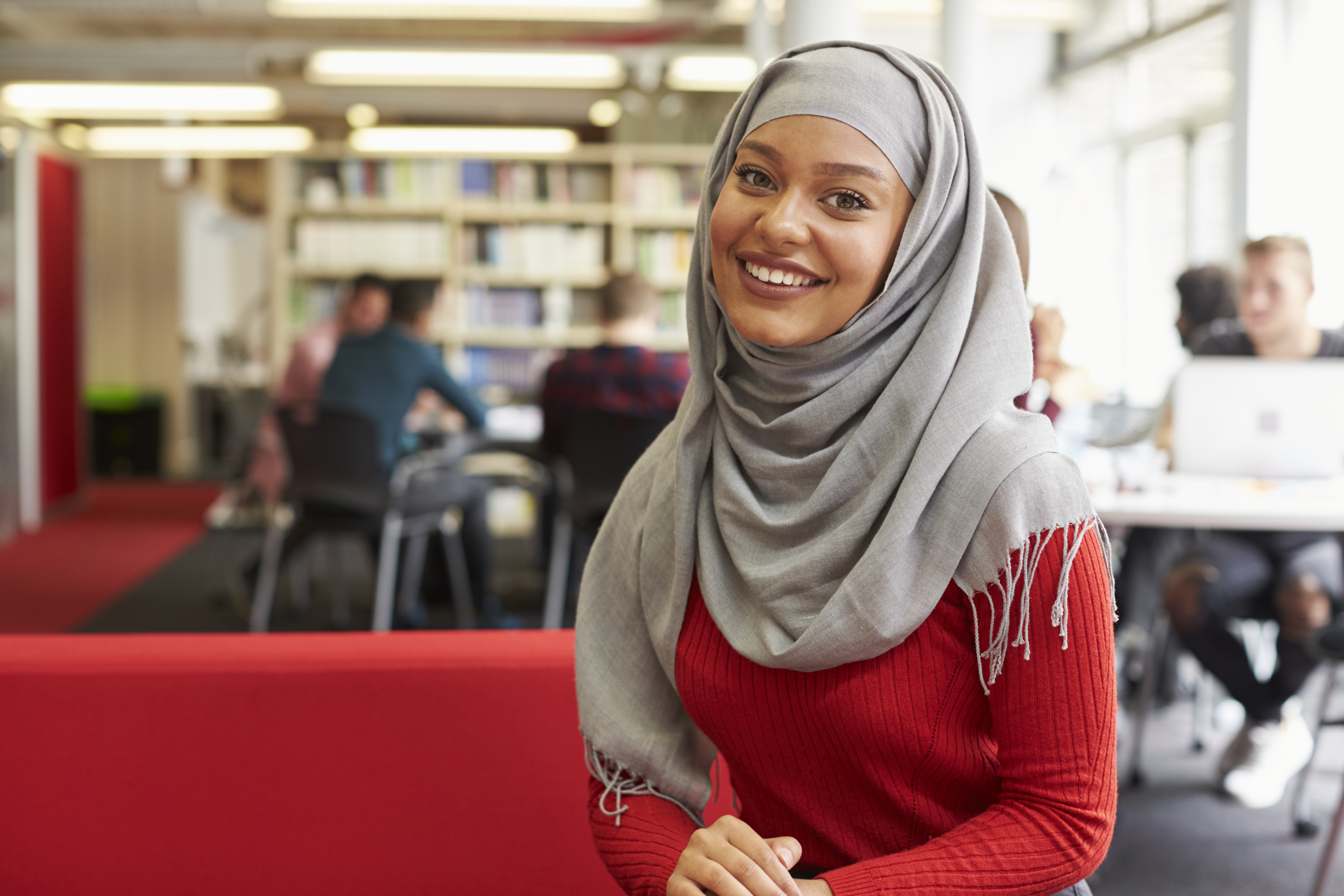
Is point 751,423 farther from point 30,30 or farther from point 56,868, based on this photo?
point 30,30

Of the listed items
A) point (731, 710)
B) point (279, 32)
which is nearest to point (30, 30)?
point (279, 32)

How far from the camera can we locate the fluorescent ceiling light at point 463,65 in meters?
5.71

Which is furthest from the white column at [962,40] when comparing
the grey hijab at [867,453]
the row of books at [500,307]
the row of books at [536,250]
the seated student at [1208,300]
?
the grey hijab at [867,453]

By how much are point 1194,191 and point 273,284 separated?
18.0ft

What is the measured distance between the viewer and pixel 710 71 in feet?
19.3

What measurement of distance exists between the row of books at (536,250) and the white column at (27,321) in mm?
2522

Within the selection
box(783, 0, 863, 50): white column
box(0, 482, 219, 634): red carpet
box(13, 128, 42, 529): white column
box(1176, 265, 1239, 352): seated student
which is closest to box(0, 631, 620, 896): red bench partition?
box(783, 0, 863, 50): white column

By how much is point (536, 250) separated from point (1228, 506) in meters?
5.36

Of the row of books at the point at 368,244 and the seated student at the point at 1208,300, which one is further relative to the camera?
the row of books at the point at 368,244

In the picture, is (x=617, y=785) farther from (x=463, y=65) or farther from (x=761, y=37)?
(x=463, y=65)

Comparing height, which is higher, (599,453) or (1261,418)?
(1261,418)

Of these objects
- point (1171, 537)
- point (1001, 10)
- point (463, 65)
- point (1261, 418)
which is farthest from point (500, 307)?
point (1261, 418)

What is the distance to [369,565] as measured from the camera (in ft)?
19.4

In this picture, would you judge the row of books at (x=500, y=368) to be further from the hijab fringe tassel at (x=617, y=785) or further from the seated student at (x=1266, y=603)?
the hijab fringe tassel at (x=617, y=785)
